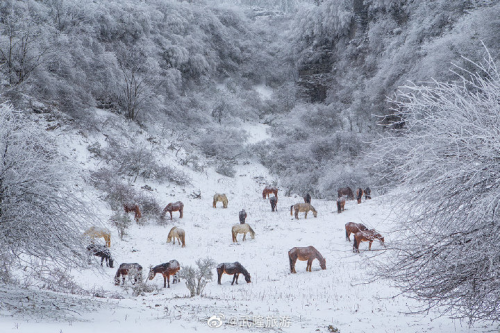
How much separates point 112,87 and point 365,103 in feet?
73.7

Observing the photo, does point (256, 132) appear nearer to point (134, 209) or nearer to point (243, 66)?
point (243, 66)

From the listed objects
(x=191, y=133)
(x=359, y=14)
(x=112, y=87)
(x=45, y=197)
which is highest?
(x=359, y=14)

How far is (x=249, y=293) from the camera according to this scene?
886cm

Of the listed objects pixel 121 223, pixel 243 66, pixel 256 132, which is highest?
pixel 243 66

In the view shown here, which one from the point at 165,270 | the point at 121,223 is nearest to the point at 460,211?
the point at 165,270

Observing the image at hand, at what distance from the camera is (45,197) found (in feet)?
18.7

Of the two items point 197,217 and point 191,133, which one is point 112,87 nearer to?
point 191,133

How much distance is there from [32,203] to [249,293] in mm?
5662

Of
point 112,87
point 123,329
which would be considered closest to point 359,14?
point 112,87

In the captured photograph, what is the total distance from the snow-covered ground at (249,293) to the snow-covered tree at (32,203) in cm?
89

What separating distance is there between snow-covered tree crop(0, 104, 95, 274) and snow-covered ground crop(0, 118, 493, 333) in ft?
2.93

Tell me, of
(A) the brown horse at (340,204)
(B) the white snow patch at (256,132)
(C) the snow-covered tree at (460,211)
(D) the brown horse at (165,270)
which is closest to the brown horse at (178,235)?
(D) the brown horse at (165,270)

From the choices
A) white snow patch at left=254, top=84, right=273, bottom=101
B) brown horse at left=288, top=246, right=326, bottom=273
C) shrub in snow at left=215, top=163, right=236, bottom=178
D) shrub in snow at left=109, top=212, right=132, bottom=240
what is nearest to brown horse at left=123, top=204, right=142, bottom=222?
shrub in snow at left=109, top=212, right=132, bottom=240

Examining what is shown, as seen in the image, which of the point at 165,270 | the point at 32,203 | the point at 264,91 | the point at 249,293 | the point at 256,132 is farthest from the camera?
the point at 264,91
